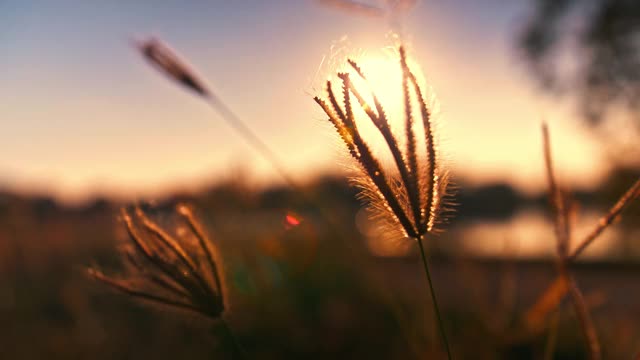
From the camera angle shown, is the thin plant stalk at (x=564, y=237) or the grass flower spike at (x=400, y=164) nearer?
the grass flower spike at (x=400, y=164)

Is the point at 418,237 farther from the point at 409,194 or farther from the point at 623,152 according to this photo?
the point at 623,152

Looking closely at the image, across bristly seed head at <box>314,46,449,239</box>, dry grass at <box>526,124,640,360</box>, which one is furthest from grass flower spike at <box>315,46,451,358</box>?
dry grass at <box>526,124,640,360</box>

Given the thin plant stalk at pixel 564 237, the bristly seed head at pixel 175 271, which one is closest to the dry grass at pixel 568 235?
the thin plant stalk at pixel 564 237

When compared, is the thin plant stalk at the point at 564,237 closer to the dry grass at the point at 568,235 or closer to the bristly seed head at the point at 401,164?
the dry grass at the point at 568,235

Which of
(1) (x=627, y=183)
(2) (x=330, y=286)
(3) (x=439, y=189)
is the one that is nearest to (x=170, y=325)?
(2) (x=330, y=286)

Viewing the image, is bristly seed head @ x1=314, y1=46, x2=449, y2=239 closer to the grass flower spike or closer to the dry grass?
the grass flower spike

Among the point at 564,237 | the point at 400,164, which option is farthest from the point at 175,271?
the point at 564,237

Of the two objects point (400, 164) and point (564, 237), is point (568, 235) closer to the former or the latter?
point (564, 237)
